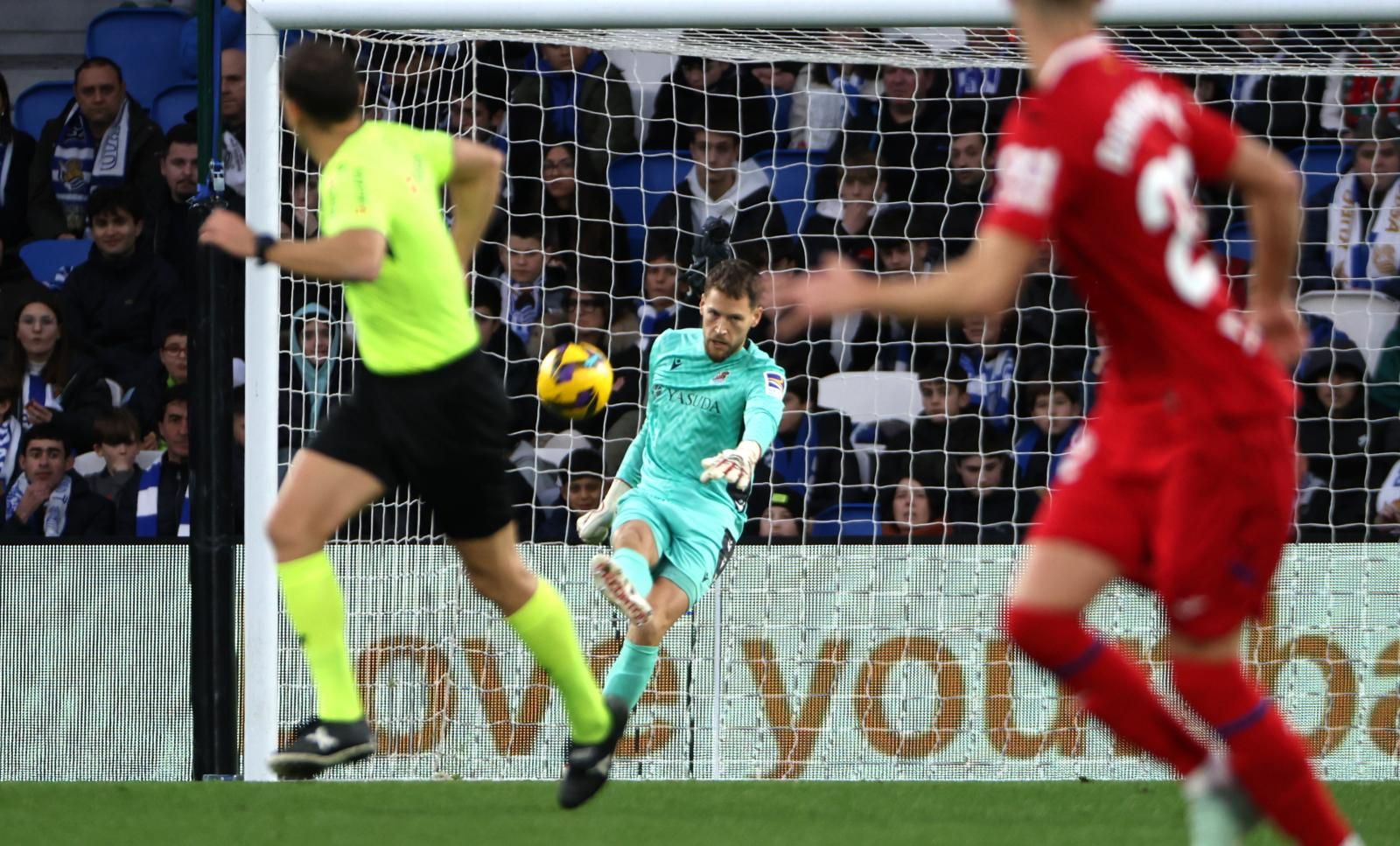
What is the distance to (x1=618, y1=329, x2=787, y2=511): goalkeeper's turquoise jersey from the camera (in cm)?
678

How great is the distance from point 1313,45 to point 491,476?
4879 millimetres

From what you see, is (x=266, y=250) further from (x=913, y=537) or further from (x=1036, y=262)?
(x=1036, y=262)

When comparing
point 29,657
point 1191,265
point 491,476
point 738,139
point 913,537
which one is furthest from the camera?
point 738,139

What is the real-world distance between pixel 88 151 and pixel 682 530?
206 inches

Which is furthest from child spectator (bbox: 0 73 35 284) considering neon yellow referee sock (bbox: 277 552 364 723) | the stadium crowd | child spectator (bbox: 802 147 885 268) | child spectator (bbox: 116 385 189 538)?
neon yellow referee sock (bbox: 277 552 364 723)

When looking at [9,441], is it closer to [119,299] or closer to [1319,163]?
[119,299]

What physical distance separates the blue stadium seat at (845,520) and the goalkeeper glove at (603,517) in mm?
1737

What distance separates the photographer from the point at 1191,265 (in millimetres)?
3434

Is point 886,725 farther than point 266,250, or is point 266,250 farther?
point 886,725

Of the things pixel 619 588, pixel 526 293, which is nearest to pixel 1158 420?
pixel 619 588

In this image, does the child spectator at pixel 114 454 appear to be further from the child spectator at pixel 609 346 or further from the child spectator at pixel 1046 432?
the child spectator at pixel 1046 432

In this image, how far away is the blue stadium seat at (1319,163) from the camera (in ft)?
29.5

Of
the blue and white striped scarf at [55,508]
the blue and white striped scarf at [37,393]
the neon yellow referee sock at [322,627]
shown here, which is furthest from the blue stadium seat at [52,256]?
the neon yellow referee sock at [322,627]

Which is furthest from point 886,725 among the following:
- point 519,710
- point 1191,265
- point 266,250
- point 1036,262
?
point 1191,265
